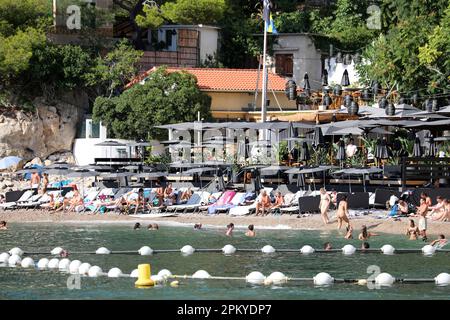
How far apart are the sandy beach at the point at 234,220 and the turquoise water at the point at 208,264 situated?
2.47ft

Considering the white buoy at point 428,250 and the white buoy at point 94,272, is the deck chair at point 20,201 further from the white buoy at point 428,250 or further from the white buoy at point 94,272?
the white buoy at point 428,250

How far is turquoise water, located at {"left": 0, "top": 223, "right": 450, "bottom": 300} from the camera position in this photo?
25.6 meters

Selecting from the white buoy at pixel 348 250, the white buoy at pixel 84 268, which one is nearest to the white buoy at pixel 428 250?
the white buoy at pixel 348 250

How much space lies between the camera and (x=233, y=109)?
57.9m

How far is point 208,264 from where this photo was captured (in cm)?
3012

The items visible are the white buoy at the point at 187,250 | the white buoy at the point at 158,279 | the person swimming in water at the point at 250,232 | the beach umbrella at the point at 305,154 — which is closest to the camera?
the white buoy at the point at 158,279

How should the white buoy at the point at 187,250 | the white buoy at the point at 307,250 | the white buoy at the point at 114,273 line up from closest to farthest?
the white buoy at the point at 114,273 < the white buoy at the point at 307,250 < the white buoy at the point at 187,250

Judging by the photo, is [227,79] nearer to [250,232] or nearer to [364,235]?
[250,232]

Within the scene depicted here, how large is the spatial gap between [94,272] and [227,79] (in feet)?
102

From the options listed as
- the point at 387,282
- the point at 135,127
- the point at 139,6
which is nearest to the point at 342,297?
the point at 387,282

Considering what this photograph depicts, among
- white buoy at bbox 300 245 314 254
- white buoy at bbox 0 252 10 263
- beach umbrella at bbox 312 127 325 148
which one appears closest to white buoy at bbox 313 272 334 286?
white buoy at bbox 300 245 314 254

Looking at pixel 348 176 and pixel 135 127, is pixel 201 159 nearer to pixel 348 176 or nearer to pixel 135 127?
pixel 135 127

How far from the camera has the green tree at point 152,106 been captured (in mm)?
53375
